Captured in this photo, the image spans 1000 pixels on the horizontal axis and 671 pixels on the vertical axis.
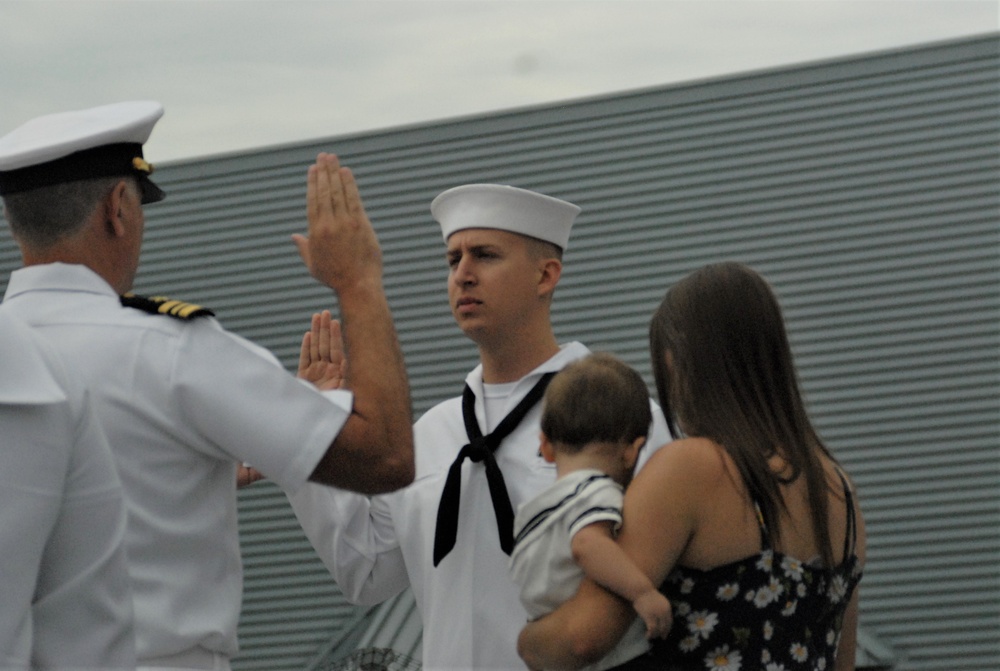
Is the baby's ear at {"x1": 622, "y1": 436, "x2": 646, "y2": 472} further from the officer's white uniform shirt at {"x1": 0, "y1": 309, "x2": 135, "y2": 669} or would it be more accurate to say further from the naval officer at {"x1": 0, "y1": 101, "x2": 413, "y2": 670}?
the officer's white uniform shirt at {"x1": 0, "y1": 309, "x2": 135, "y2": 669}

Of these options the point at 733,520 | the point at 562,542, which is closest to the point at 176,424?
the point at 562,542

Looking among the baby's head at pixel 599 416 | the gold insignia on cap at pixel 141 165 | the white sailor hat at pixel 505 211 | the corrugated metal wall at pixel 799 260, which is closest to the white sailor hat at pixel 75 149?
the gold insignia on cap at pixel 141 165

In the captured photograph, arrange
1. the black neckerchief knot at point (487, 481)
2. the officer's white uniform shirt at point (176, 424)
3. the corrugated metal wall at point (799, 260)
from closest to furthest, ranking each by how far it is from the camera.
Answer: the officer's white uniform shirt at point (176, 424) → the black neckerchief knot at point (487, 481) → the corrugated metal wall at point (799, 260)

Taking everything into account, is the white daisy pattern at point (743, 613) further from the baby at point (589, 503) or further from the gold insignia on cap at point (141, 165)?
the gold insignia on cap at point (141, 165)

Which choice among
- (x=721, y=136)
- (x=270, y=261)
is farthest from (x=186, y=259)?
(x=721, y=136)

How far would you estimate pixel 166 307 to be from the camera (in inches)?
99.4

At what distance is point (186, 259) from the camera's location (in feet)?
39.9

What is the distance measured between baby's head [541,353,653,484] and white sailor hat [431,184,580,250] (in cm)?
105

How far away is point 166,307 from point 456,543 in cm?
125

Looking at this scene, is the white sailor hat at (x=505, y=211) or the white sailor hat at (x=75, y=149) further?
the white sailor hat at (x=505, y=211)

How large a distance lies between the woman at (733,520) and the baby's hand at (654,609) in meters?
0.05

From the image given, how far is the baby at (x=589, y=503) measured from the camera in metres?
2.55

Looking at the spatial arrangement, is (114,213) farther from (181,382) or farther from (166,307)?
(181,382)

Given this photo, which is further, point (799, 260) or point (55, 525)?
point (799, 260)
